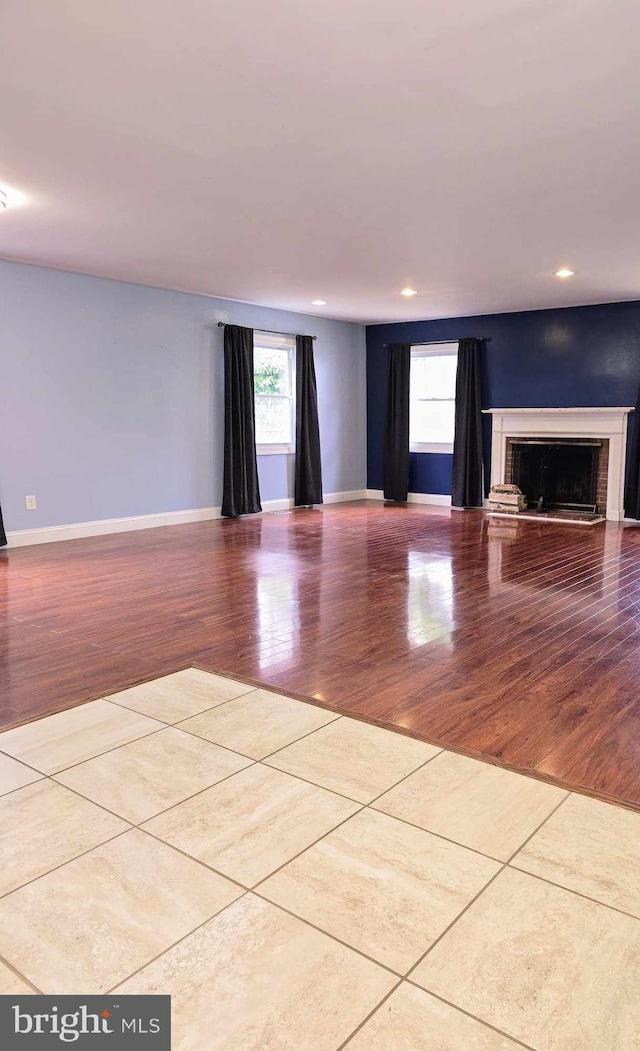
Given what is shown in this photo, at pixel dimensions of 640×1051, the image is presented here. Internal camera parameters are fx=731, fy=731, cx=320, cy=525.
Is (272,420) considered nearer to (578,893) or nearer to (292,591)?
(292,591)

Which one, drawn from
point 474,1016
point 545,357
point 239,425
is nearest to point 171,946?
point 474,1016

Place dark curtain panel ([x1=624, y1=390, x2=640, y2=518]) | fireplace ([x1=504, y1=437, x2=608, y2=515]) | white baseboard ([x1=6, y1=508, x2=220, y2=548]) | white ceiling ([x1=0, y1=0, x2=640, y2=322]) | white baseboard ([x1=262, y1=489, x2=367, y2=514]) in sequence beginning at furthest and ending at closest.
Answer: white baseboard ([x1=262, y1=489, x2=367, y2=514]) < fireplace ([x1=504, y1=437, x2=608, y2=515]) < dark curtain panel ([x1=624, y1=390, x2=640, y2=518]) < white baseboard ([x1=6, y1=508, x2=220, y2=548]) < white ceiling ([x1=0, y1=0, x2=640, y2=322])

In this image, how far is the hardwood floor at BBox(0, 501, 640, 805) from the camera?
8.82 feet

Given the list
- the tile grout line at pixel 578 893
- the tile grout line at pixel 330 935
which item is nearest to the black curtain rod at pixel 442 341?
the tile grout line at pixel 578 893

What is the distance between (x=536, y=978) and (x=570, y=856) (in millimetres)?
462

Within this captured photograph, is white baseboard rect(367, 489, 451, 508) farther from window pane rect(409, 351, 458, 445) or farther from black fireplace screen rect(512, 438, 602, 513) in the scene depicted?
black fireplace screen rect(512, 438, 602, 513)

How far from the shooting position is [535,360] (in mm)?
8625

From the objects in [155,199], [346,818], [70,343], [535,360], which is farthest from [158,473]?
[346,818]

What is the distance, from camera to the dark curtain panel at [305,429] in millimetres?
9016

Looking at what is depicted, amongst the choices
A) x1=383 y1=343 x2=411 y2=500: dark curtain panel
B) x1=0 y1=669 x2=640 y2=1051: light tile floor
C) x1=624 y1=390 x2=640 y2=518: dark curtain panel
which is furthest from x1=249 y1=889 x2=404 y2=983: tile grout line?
x1=383 y1=343 x2=411 y2=500: dark curtain panel

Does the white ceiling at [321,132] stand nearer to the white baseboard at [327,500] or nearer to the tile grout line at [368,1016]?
the tile grout line at [368,1016]

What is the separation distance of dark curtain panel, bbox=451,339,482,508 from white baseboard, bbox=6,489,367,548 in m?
2.35

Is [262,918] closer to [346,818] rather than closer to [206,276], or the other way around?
[346,818]

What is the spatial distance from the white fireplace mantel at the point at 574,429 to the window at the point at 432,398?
0.69m
